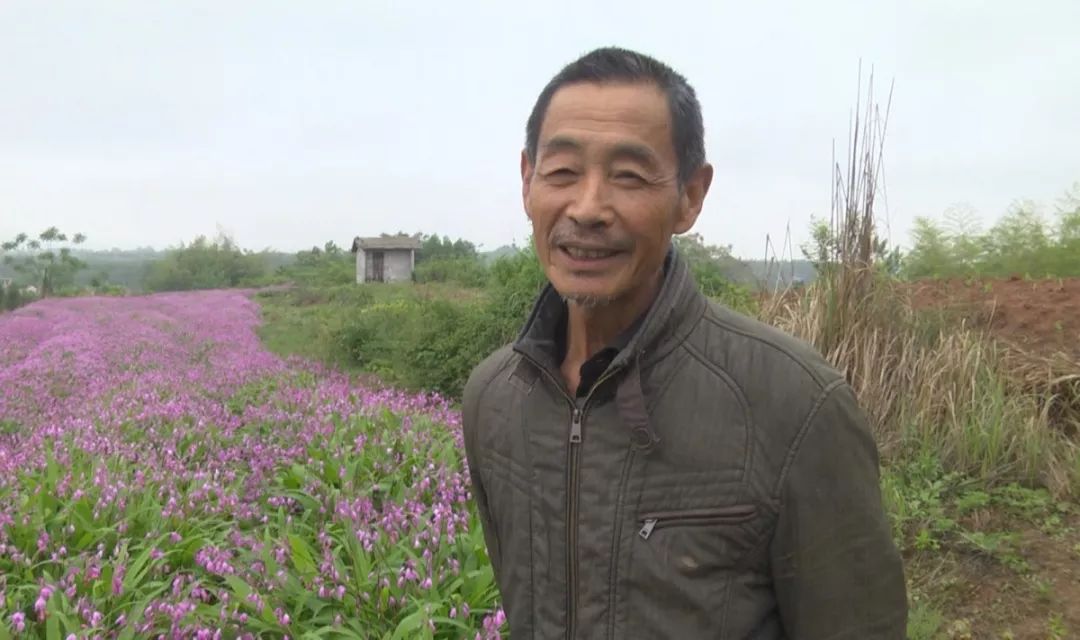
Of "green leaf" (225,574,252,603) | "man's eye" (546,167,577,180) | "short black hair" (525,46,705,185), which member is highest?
"short black hair" (525,46,705,185)

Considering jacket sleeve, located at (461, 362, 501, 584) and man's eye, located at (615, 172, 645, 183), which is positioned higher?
man's eye, located at (615, 172, 645, 183)

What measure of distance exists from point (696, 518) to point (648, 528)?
8cm

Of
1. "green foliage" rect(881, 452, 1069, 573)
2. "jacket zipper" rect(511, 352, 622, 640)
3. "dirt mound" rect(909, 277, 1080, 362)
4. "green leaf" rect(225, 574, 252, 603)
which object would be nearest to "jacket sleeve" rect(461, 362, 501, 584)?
"jacket zipper" rect(511, 352, 622, 640)

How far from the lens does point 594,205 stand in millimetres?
1301

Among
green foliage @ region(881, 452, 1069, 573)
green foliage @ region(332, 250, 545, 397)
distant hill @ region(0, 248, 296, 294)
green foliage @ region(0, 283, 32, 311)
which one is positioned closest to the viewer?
green foliage @ region(881, 452, 1069, 573)

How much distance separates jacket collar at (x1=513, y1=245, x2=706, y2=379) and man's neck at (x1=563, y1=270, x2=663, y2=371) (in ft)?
0.13

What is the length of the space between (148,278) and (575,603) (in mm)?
55445

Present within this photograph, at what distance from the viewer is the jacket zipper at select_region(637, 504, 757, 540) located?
123 cm

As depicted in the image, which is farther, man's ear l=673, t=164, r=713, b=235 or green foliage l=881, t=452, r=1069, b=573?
green foliage l=881, t=452, r=1069, b=573

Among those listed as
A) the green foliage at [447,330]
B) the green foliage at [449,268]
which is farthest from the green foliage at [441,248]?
the green foliage at [447,330]

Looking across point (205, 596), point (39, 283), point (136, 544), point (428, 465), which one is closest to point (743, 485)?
point (205, 596)

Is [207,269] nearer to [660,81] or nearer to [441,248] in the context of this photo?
[441,248]

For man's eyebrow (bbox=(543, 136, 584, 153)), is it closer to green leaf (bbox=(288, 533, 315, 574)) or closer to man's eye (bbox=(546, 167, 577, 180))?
man's eye (bbox=(546, 167, 577, 180))

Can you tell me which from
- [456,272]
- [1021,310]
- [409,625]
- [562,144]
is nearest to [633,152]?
[562,144]
